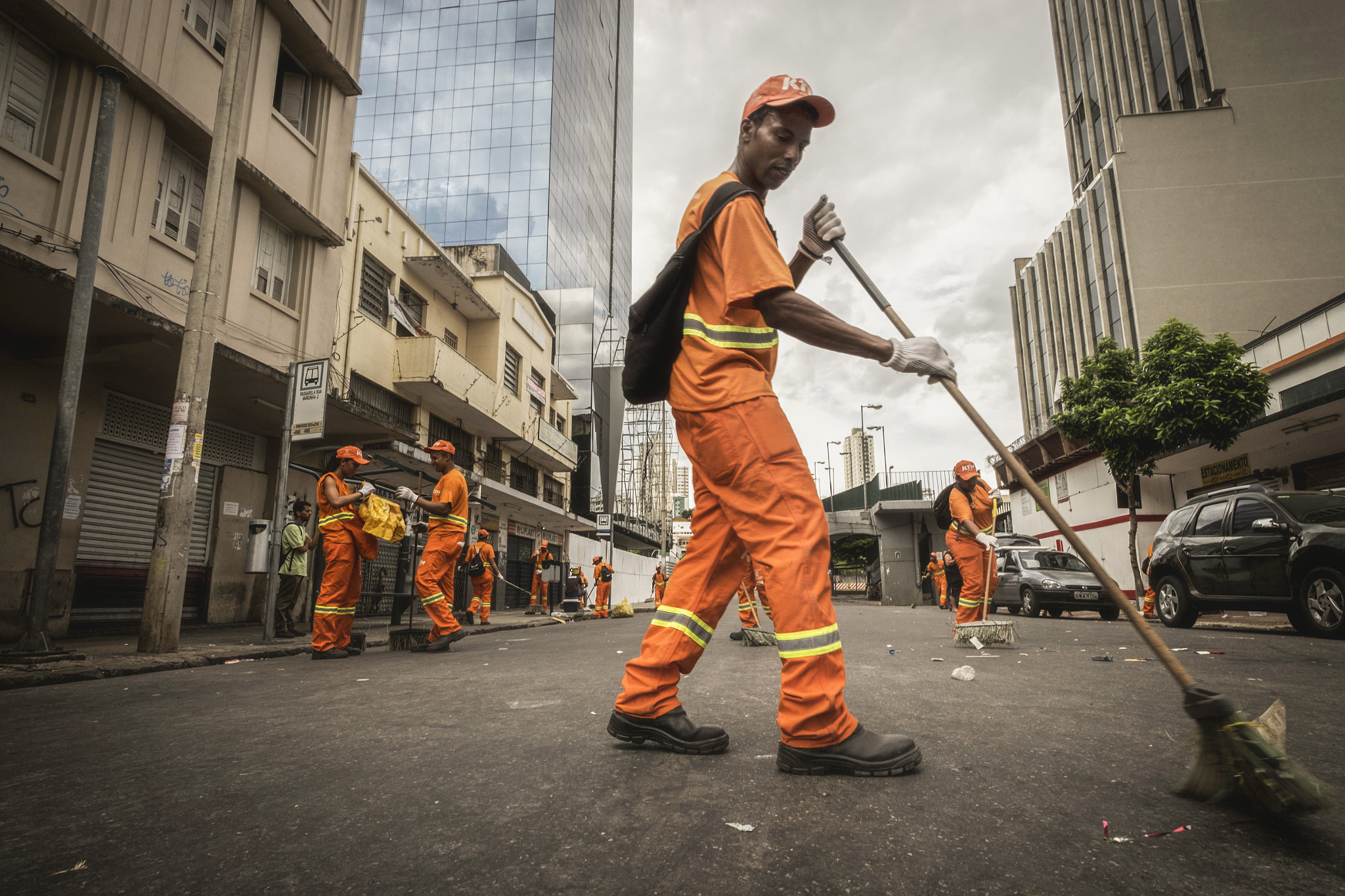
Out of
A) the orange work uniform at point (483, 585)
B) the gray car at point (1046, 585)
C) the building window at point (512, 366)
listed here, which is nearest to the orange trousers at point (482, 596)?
the orange work uniform at point (483, 585)

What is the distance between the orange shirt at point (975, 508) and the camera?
7578mm

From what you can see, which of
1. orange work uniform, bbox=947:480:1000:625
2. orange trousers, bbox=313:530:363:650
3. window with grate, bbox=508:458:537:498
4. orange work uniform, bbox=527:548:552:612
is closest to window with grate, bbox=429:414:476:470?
window with grate, bbox=508:458:537:498

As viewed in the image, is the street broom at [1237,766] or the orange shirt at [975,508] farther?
the orange shirt at [975,508]

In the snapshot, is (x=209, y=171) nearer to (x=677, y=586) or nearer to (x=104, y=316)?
(x=104, y=316)

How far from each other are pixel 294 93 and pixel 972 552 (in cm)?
1301

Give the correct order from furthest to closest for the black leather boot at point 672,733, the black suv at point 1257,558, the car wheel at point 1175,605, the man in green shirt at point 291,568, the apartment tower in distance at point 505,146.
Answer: the apartment tower in distance at point 505,146 → the car wheel at point 1175,605 → the man in green shirt at point 291,568 → the black suv at point 1257,558 → the black leather boot at point 672,733

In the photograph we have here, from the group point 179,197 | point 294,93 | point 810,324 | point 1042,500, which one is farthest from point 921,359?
point 294,93

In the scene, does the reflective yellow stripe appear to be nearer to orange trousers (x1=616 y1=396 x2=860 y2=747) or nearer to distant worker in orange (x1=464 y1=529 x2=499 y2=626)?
orange trousers (x1=616 y1=396 x2=860 y2=747)

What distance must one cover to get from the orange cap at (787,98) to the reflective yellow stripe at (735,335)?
82 centimetres

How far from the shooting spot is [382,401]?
16.7 metres

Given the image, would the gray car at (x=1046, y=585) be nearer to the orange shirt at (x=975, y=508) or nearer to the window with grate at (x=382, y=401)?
the orange shirt at (x=975, y=508)

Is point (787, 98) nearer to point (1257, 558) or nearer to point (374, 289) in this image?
point (1257, 558)

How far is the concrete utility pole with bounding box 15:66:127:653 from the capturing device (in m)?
5.39

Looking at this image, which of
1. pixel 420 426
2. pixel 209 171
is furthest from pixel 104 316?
pixel 420 426
